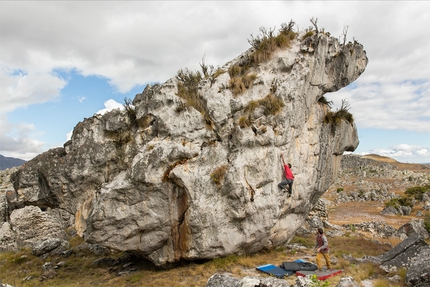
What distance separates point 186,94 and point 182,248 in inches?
271

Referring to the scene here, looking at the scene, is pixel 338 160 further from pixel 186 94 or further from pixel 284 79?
pixel 186 94

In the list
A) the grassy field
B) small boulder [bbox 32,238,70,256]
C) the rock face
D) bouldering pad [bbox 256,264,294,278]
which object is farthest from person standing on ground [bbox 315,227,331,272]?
small boulder [bbox 32,238,70,256]

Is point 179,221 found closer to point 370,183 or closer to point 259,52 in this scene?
point 259,52

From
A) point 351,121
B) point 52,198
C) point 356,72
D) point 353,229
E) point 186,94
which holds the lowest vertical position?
point 353,229

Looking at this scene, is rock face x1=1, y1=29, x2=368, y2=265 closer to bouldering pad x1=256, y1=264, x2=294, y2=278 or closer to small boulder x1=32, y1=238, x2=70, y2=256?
bouldering pad x1=256, y1=264, x2=294, y2=278

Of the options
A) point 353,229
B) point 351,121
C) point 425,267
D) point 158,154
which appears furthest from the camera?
point 353,229

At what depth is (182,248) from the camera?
12547 mm

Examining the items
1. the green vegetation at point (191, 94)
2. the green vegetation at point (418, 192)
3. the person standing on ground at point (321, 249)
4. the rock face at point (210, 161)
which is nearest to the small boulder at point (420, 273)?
the person standing on ground at point (321, 249)

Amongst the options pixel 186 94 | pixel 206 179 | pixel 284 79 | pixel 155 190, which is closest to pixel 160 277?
pixel 155 190

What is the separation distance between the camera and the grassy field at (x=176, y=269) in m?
11.4

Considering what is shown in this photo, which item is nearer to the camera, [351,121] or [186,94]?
[186,94]

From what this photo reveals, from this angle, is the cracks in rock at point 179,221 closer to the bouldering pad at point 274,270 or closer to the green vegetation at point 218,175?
the green vegetation at point 218,175

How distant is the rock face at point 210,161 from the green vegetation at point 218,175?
0.13 ft

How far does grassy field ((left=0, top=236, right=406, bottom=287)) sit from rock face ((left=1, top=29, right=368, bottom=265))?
1.75 feet
